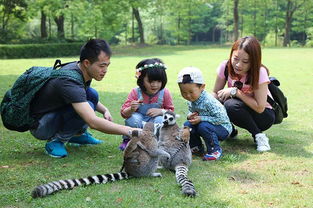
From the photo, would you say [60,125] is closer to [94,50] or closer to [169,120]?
[94,50]

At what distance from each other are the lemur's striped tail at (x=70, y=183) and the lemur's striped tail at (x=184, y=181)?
24.5 inches

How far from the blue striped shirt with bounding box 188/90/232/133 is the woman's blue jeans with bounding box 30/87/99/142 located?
169 centimetres

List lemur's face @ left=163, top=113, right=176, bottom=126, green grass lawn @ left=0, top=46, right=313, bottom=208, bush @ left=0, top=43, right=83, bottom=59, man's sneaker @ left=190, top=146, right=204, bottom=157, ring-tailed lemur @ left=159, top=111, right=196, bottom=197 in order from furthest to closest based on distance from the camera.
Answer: bush @ left=0, top=43, right=83, bottom=59 → man's sneaker @ left=190, top=146, right=204, bottom=157 → lemur's face @ left=163, top=113, right=176, bottom=126 → ring-tailed lemur @ left=159, top=111, right=196, bottom=197 → green grass lawn @ left=0, top=46, right=313, bottom=208

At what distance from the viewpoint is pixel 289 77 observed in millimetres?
17094

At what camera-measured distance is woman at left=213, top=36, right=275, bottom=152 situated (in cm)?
548

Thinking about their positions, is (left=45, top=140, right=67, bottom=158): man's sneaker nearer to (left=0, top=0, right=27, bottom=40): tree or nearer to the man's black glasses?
the man's black glasses

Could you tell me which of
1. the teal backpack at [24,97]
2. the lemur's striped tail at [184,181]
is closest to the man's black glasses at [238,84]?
the lemur's striped tail at [184,181]

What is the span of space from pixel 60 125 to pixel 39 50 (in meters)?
28.0

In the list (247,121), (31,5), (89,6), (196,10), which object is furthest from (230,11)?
(247,121)

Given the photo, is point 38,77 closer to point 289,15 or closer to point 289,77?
point 289,77

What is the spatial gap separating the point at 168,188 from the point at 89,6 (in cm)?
3744

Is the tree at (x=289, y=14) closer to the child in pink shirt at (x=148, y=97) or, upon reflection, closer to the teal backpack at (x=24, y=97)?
the child in pink shirt at (x=148, y=97)

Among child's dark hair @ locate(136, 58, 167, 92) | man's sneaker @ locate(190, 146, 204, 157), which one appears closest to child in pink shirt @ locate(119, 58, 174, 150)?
child's dark hair @ locate(136, 58, 167, 92)

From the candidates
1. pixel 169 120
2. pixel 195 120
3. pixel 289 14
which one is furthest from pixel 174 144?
pixel 289 14
